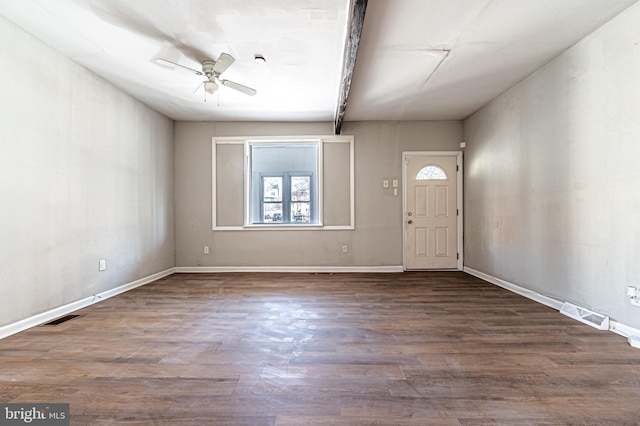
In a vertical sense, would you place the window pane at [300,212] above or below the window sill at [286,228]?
above

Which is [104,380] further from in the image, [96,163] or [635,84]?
[635,84]

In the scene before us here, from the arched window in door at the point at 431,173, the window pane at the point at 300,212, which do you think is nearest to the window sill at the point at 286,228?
the window pane at the point at 300,212

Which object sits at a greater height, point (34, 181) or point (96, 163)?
point (96, 163)

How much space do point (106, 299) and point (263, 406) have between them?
2.93m

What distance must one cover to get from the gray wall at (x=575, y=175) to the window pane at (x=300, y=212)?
3.23m

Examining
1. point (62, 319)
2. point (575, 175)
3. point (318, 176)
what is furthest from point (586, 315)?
point (62, 319)

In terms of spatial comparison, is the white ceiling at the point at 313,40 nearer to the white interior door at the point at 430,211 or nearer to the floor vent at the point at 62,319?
the white interior door at the point at 430,211

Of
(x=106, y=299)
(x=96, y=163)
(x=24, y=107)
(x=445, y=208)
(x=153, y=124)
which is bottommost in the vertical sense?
(x=106, y=299)

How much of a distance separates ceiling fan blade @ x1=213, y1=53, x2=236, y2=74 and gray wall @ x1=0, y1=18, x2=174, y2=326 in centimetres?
155

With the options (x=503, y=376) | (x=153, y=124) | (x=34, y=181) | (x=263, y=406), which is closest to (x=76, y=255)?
(x=34, y=181)

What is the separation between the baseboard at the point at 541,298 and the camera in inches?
88.3

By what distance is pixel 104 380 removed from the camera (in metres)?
1.71

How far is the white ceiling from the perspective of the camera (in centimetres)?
223

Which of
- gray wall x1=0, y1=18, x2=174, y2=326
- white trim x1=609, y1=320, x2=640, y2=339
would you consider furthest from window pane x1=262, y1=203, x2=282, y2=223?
white trim x1=609, y1=320, x2=640, y2=339
